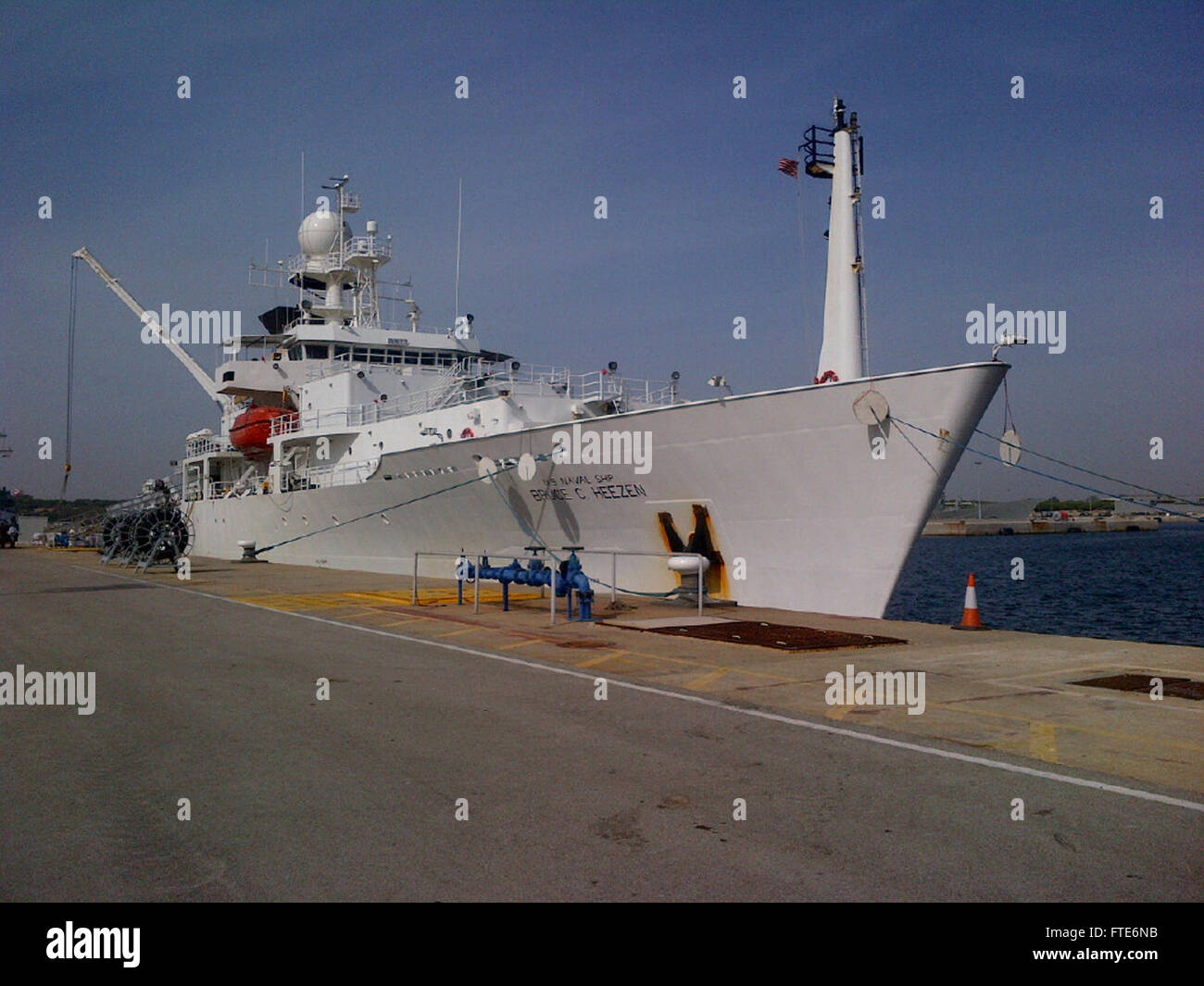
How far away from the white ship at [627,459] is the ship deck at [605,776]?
2758 mm

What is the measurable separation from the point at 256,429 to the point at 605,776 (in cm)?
2549

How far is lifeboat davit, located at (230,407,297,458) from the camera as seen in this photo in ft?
92.0

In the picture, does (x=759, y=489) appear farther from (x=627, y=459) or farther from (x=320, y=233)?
(x=320, y=233)

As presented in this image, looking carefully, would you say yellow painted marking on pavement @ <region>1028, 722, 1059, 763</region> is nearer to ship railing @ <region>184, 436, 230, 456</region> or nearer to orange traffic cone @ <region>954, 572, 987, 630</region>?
orange traffic cone @ <region>954, 572, 987, 630</region>

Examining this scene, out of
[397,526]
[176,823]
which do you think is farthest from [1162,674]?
[397,526]

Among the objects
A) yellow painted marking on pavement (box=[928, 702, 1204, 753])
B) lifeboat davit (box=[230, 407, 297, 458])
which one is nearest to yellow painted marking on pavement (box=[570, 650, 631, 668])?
yellow painted marking on pavement (box=[928, 702, 1204, 753])

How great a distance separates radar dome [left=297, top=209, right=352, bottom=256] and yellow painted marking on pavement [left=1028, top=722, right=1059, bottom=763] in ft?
94.1

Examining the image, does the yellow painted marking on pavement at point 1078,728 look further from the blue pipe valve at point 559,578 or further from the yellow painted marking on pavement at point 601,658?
the blue pipe valve at point 559,578

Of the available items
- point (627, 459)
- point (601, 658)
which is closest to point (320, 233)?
point (627, 459)

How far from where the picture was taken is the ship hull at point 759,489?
39.5ft

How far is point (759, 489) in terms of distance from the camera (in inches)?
534

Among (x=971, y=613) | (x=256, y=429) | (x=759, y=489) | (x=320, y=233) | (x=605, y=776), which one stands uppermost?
(x=320, y=233)

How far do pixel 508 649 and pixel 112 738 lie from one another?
4.86 m
